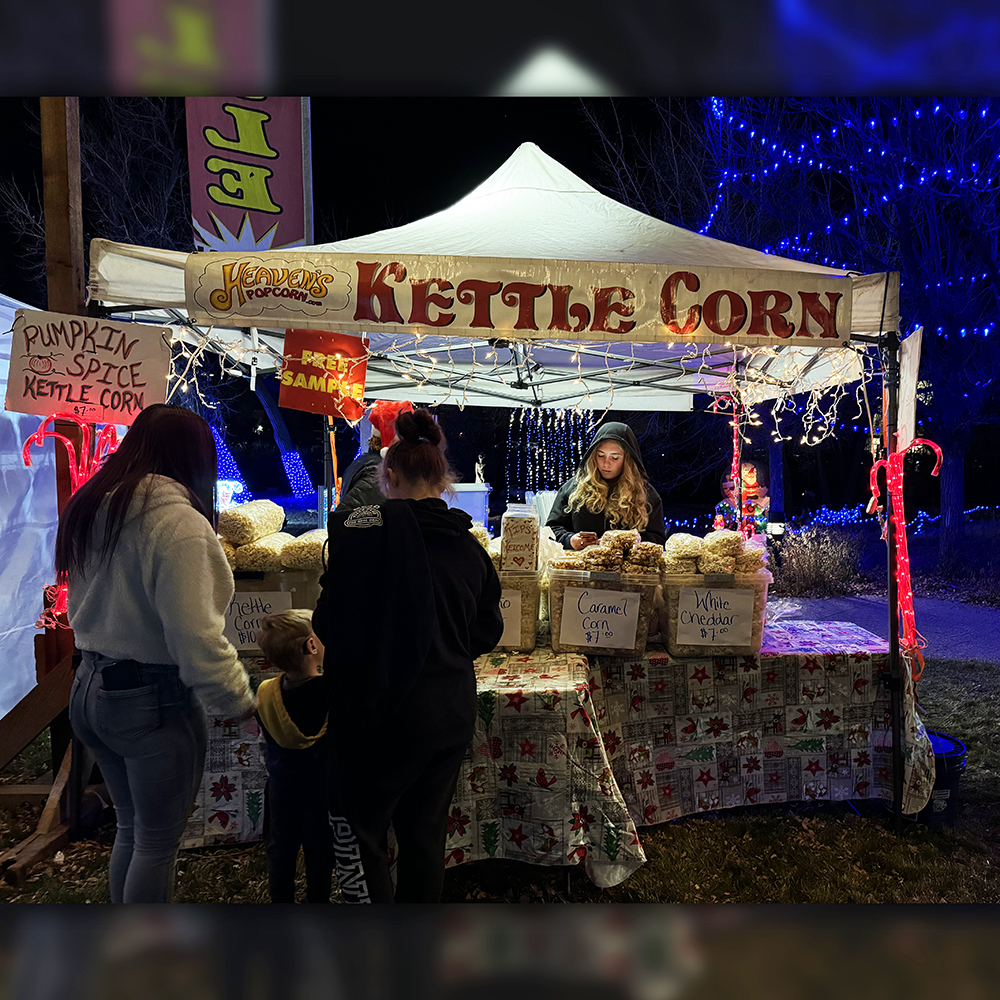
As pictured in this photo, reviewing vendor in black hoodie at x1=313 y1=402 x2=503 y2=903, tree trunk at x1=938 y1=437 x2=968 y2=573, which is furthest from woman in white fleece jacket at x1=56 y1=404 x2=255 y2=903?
tree trunk at x1=938 y1=437 x2=968 y2=573

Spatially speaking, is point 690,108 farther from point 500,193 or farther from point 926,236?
point 500,193

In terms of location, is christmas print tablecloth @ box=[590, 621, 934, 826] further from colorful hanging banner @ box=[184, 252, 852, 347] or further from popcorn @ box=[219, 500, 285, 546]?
popcorn @ box=[219, 500, 285, 546]

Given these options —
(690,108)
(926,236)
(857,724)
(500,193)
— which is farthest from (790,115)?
(857,724)

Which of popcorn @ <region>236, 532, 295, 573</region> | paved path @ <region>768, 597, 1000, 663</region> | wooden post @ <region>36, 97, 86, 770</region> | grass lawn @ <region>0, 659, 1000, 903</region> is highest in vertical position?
wooden post @ <region>36, 97, 86, 770</region>

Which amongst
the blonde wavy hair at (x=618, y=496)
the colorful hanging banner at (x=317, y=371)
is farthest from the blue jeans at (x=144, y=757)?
the blonde wavy hair at (x=618, y=496)

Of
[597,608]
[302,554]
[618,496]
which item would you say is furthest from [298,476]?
[597,608]

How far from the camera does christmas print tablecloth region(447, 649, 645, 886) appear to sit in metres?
2.36

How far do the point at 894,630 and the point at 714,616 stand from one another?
0.76 meters

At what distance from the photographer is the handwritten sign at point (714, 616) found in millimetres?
2824

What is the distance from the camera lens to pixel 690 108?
33.1ft

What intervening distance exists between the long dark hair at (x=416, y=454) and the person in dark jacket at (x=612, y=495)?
1895mm

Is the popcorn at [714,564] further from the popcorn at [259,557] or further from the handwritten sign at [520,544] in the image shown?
the popcorn at [259,557]

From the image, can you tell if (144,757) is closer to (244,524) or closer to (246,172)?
(244,524)

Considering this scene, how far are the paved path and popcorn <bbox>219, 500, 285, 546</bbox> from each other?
575 cm
